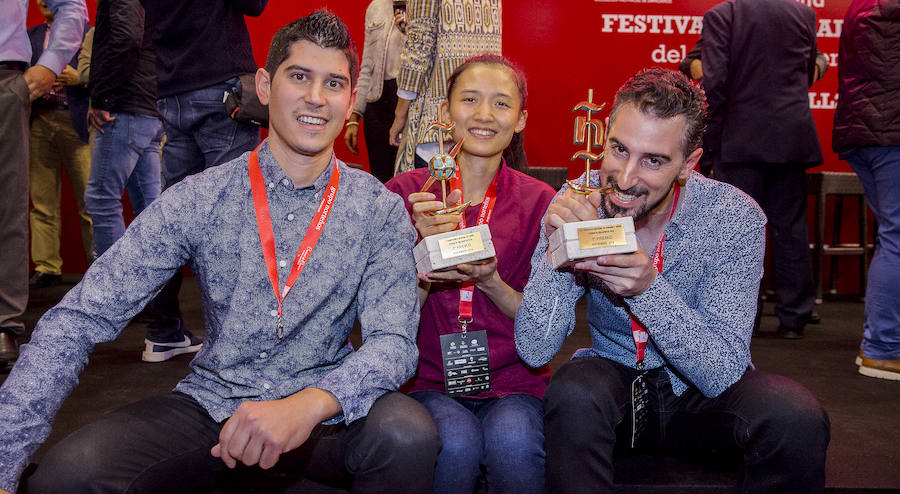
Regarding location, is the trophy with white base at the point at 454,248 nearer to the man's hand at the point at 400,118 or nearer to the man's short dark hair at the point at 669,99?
the man's short dark hair at the point at 669,99

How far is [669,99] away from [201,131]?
165cm

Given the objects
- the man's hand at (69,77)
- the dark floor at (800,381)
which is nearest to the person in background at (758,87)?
the dark floor at (800,381)

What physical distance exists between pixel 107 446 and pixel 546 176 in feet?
11.7

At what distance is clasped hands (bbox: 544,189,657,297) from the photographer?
1472 mm

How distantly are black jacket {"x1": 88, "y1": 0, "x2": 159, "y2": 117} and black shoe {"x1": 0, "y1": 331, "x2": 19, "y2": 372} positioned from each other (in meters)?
1.19

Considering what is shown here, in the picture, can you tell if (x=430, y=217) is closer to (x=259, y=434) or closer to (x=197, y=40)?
(x=259, y=434)

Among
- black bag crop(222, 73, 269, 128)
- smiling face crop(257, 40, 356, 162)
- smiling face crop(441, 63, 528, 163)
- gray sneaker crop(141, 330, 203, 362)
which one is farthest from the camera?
gray sneaker crop(141, 330, 203, 362)

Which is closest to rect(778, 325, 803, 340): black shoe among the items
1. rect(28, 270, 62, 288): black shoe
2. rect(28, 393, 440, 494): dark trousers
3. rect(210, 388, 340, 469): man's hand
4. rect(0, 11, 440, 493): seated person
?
rect(0, 11, 440, 493): seated person

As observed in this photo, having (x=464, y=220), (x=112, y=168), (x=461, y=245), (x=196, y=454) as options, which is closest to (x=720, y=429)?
(x=461, y=245)

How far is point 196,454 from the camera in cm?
142

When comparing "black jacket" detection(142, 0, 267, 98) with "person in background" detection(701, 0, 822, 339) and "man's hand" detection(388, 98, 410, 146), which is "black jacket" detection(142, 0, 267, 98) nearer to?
"man's hand" detection(388, 98, 410, 146)

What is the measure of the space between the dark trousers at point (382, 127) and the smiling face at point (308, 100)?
2017mm

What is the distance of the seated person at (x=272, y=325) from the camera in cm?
130

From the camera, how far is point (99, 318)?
1.43 metres
